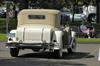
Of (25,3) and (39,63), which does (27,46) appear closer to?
(39,63)

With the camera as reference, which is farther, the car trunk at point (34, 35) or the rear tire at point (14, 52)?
the rear tire at point (14, 52)

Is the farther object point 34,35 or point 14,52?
point 14,52

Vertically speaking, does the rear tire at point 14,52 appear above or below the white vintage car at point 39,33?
below

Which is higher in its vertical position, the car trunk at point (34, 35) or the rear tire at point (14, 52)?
the car trunk at point (34, 35)

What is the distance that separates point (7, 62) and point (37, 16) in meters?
3.45

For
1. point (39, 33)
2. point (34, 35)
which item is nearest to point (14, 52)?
point (34, 35)

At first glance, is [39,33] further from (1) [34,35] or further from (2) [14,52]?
(2) [14,52]

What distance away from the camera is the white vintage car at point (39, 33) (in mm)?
16844

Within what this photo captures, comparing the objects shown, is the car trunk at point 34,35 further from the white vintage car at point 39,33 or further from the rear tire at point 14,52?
the rear tire at point 14,52

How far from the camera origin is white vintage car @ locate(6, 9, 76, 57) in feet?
55.3

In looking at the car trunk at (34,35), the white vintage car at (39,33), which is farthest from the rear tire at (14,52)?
the car trunk at (34,35)

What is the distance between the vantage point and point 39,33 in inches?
663

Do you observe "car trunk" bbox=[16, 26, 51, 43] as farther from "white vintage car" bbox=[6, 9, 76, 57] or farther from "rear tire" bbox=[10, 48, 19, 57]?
"rear tire" bbox=[10, 48, 19, 57]

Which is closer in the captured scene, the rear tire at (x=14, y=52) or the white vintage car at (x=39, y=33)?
the white vintage car at (x=39, y=33)
